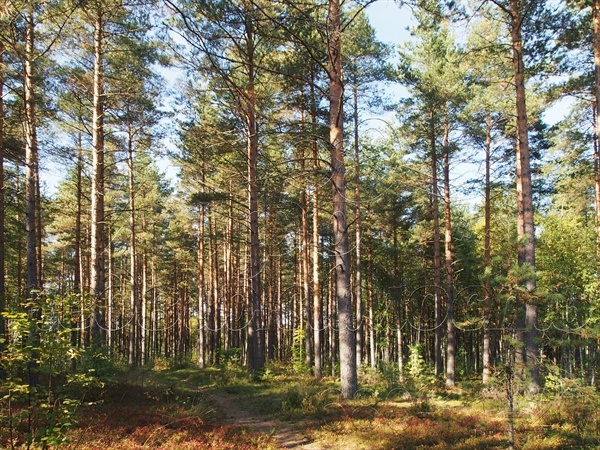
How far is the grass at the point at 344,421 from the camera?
6.93 metres

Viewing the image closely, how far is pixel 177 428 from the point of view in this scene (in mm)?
7945

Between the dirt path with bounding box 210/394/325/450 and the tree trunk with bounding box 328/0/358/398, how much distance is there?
1875 mm

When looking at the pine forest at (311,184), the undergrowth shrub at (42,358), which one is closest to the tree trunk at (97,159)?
the pine forest at (311,184)

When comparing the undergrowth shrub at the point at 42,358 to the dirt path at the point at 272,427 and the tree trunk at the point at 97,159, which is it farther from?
the tree trunk at the point at 97,159

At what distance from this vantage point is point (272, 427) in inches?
349

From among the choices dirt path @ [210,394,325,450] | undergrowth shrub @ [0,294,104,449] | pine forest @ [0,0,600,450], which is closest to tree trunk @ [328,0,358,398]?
pine forest @ [0,0,600,450]

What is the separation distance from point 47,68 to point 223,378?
40.4 feet

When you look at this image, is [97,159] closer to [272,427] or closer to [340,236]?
[340,236]

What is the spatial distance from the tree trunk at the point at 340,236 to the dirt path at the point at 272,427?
6.15ft

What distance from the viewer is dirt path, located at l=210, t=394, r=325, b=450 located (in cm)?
752

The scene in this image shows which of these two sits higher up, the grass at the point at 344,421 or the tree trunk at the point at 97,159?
the tree trunk at the point at 97,159

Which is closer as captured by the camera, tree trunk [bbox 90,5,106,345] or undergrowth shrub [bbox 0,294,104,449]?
undergrowth shrub [bbox 0,294,104,449]

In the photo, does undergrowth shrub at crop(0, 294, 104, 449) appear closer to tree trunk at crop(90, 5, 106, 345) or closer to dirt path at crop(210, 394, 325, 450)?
dirt path at crop(210, 394, 325, 450)

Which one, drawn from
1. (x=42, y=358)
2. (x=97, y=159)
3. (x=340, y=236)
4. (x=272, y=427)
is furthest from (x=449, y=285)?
(x=42, y=358)
